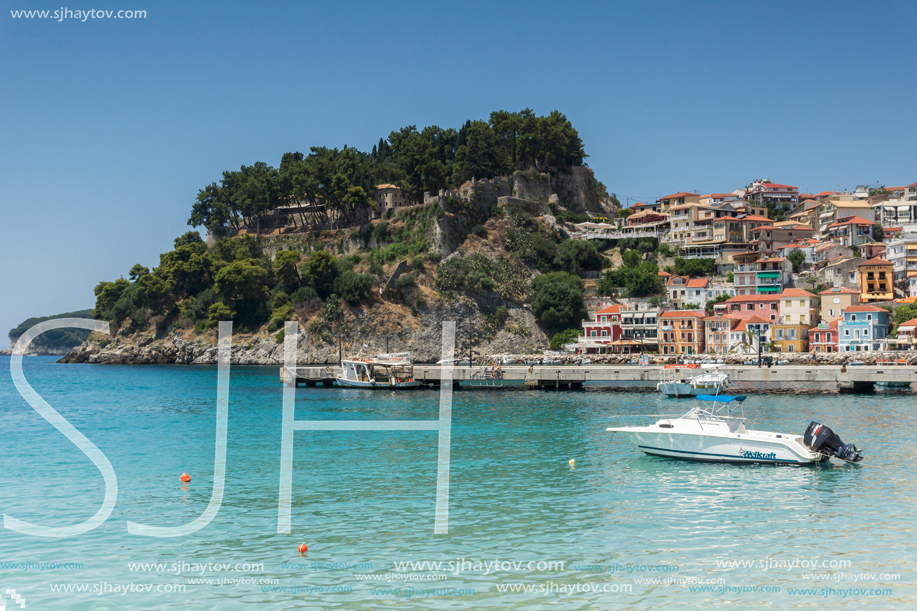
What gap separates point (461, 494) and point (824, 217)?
85534 mm

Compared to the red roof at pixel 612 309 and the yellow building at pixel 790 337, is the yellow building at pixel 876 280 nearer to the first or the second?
the yellow building at pixel 790 337

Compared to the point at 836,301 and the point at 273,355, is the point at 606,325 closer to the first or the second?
the point at 836,301

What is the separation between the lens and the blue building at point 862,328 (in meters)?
60.8

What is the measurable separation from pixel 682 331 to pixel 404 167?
39194 millimetres

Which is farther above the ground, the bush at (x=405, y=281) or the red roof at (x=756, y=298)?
the bush at (x=405, y=281)

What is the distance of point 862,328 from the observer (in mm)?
61531

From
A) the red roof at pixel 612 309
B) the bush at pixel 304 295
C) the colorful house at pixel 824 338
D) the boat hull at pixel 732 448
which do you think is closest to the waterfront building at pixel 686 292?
the red roof at pixel 612 309

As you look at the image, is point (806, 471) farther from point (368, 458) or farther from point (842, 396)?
point (842, 396)

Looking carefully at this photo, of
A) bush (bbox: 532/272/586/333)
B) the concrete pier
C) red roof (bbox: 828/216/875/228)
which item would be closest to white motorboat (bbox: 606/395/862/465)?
the concrete pier

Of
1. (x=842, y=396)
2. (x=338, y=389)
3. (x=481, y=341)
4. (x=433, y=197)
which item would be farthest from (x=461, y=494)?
(x=433, y=197)

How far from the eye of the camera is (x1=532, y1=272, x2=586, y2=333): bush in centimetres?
7531

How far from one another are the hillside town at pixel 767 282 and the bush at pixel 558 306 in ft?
6.22

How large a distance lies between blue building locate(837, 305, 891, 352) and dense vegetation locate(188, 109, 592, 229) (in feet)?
139

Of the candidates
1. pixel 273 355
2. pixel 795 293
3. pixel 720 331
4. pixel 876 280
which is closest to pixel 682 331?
pixel 720 331
